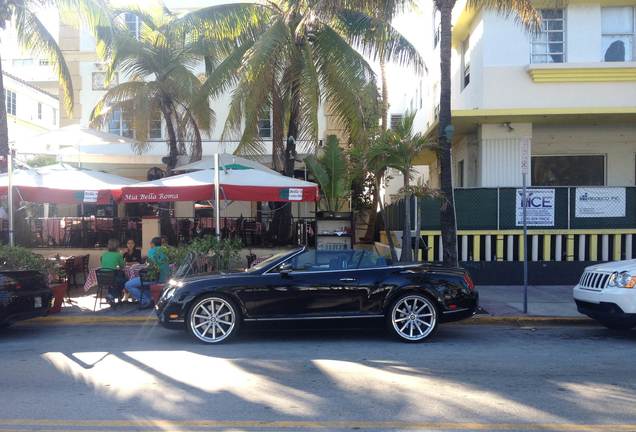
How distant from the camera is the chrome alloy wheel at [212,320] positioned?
8.64 m

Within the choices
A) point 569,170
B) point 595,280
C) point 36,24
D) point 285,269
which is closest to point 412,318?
point 285,269

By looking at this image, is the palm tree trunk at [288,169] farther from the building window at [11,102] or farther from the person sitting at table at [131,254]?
the building window at [11,102]

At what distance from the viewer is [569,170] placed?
17391 millimetres

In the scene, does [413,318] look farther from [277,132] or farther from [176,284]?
[277,132]

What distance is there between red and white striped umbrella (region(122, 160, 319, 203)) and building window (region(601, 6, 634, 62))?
9192 mm

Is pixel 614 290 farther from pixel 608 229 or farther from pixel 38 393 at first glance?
pixel 38 393

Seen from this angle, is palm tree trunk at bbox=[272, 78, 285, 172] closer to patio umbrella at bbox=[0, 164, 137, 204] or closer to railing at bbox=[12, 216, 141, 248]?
railing at bbox=[12, 216, 141, 248]

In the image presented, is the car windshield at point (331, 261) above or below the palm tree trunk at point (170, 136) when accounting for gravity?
below

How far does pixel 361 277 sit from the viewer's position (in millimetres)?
8750

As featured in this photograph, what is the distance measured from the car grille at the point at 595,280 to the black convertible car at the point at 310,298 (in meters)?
2.06

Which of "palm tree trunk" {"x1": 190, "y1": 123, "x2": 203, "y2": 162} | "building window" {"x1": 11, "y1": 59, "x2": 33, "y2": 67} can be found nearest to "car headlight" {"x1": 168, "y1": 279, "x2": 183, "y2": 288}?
"palm tree trunk" {"x1": 190, "y1": 123, "x2": 203, "y2": 162}

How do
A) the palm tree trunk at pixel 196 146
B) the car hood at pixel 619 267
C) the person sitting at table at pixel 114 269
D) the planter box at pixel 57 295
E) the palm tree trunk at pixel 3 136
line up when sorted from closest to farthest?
the car hood at pixel 619 267 → the planter box at pixel 57 295 → the person sitting at table at pixel 114 269 → the palm tree trunk at pixel 3 136 → the palm tree trunk at pixel 196 146

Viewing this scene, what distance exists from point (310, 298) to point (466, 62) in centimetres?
1236

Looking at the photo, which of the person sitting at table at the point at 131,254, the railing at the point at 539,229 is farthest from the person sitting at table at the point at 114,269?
the railing at the point at 539,229
